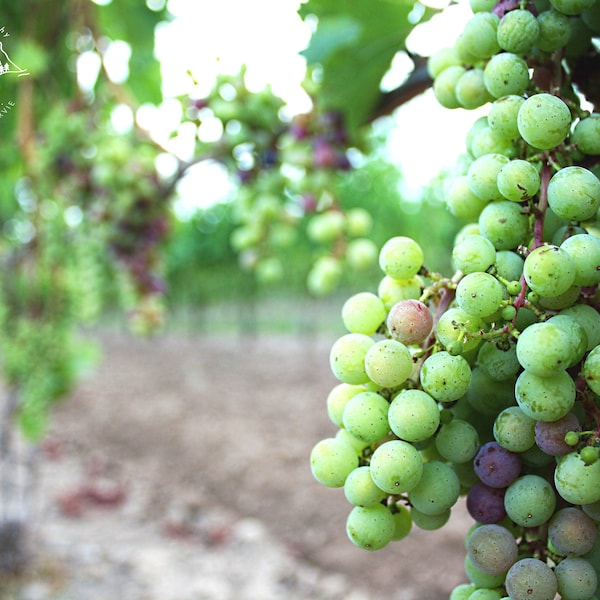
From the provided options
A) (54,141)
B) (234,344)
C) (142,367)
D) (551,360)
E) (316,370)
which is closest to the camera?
(551,360)

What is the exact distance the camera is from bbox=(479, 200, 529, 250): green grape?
412mm

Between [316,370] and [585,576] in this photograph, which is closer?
[585,576]

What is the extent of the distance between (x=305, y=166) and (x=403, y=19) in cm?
40

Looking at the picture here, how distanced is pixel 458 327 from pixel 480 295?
0.08 feet

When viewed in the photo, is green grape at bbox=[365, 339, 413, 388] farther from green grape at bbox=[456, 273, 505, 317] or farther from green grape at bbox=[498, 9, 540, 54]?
green grape at bbox=[498, 9, 540, 54]

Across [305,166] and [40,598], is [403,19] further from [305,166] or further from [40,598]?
[40,598]

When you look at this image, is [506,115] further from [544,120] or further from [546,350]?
[546,350]

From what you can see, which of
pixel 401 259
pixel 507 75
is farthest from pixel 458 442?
pixel 507 75

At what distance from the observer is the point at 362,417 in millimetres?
409

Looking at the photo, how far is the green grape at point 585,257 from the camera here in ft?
1.19

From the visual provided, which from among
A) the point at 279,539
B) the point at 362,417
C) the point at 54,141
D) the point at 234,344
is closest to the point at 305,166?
the point at 54,141

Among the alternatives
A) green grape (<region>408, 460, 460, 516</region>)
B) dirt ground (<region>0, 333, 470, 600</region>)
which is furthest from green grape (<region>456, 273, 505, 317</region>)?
dirt ground (<region>0, 333, 470, 600</region>)

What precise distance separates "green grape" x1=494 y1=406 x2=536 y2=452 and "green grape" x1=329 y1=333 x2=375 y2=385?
95 mm

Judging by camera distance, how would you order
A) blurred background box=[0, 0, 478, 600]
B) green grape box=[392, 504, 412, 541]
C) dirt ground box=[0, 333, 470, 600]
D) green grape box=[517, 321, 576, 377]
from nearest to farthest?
green grape box=[517, 321, 576, 377] → green grape box=[392, 504, 412, 541] → blurred background box=[0, 0, 478, 600] → dirt ground box=[0, 333, 470, 600]
